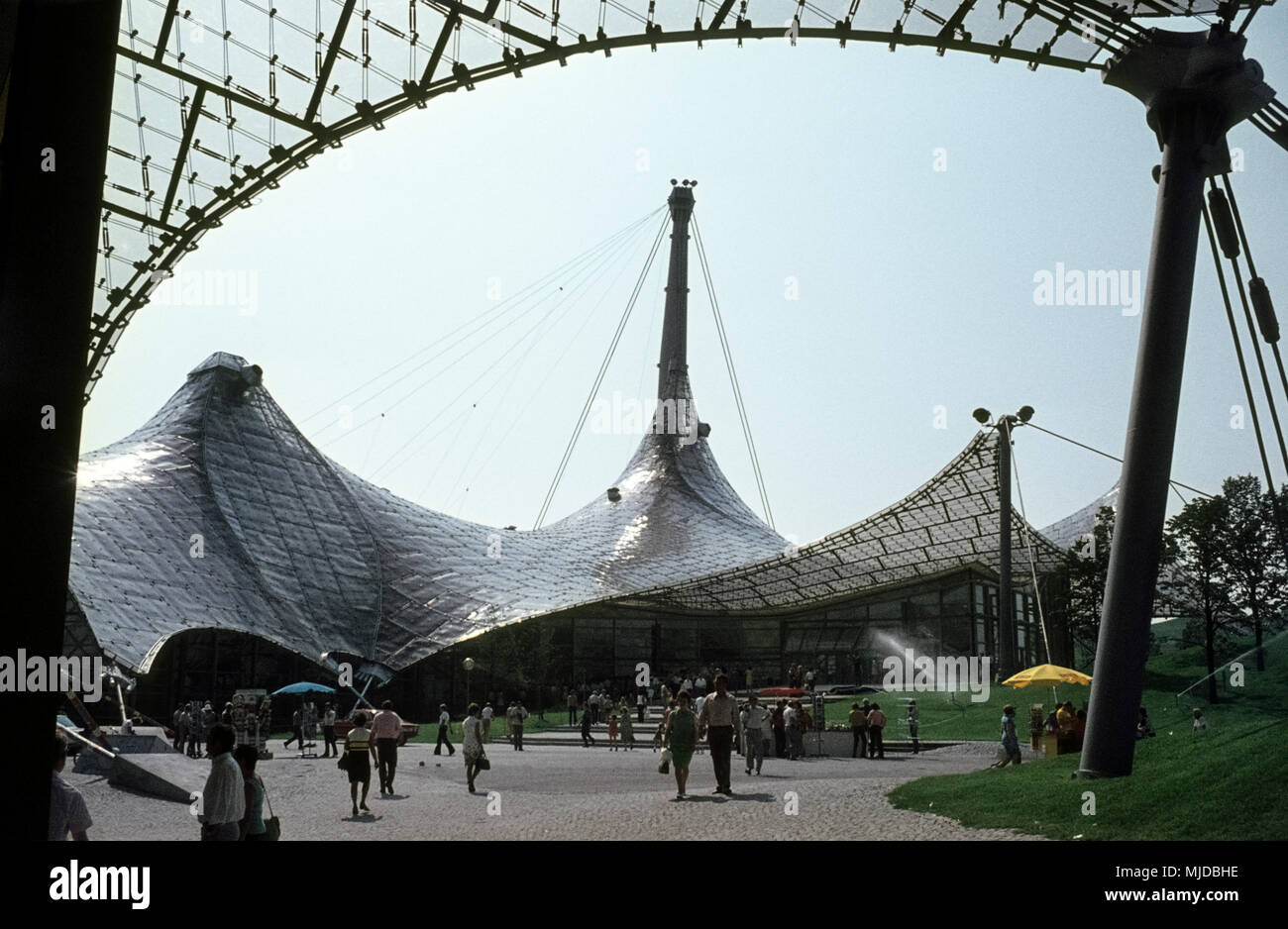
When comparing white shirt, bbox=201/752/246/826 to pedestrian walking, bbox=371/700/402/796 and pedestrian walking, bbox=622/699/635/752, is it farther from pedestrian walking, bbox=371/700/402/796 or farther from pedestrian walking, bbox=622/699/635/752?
pedestrian walking, bbox=622/699/635/752

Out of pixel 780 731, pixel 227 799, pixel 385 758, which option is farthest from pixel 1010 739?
pixel 227 799

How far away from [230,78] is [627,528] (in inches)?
1695

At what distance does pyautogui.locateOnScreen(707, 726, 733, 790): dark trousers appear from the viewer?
13.6 m

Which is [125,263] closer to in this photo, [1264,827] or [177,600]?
[177,600]

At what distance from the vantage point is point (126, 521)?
132ft

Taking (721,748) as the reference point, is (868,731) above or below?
below

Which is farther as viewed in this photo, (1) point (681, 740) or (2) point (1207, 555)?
(2) point (1207, 555)

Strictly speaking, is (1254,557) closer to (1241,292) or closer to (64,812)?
(1241,292)

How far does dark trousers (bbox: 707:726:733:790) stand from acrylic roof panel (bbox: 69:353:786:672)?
82.6ft

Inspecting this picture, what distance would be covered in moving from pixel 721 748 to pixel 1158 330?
21.8 ft

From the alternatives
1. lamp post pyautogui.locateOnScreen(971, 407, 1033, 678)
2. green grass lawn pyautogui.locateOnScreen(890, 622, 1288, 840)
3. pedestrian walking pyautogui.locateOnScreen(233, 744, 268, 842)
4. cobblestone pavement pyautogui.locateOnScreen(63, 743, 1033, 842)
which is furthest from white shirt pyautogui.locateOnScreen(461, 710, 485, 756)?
lamp post pyautogui.locateOnScreen(971, 407, 1033, 678)

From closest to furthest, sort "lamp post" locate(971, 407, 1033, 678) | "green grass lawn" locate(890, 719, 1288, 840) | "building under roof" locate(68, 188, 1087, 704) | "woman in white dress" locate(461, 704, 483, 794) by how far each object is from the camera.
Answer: "green grass lawn" locate(890, 719, 1288, 840), "woman in white dress" locate(461, 704, 483, 794), "lamp post" locate(971, 407, 1033, 678), "building under roof" locate(68, 188, 1087, 704)

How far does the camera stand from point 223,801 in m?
7.24
